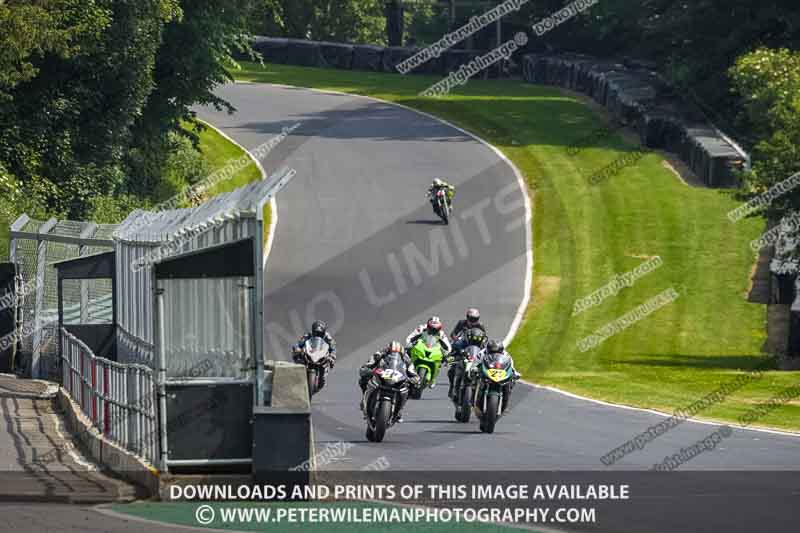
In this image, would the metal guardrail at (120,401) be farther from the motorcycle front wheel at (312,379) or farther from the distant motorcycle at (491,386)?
the motorcycle front wheel at (312,379)

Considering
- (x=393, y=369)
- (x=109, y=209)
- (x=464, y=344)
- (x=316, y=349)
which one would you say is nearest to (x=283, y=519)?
(x=393, y=369)

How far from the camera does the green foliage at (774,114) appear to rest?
32438mm

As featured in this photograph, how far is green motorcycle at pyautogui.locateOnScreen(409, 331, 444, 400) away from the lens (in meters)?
24.7

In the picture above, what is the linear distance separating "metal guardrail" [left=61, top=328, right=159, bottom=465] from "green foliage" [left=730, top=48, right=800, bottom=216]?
17.4 meters

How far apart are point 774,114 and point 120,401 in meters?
22.8

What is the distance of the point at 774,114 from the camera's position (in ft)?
116

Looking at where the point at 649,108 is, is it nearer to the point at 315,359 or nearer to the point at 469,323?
the point at 469,323

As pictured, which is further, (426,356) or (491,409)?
(426,356)

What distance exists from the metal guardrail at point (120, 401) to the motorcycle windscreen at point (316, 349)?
575 centimetres

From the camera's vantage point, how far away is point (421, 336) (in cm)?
2473

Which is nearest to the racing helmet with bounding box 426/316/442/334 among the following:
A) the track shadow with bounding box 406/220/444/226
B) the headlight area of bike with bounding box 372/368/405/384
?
the headlight area of bike with bounding box 372/368/405/384

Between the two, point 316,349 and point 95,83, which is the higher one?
point 95,83

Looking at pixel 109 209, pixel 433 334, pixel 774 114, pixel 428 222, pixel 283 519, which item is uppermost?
pixel 774 114

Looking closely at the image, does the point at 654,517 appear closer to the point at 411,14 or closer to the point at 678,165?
the point at 678,165
